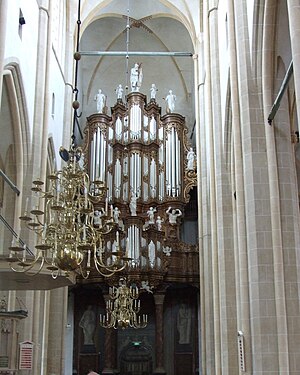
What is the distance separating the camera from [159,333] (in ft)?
76.0

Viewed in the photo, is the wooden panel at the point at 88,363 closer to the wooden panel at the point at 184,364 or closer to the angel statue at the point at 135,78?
the wooden panel at the point at 184,364

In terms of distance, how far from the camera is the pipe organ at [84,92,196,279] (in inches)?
908

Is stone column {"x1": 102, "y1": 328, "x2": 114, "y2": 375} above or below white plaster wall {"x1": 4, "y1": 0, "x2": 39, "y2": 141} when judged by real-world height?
below

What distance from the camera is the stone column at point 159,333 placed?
75.1 ft

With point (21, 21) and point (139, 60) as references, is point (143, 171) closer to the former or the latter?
point (139, 60)

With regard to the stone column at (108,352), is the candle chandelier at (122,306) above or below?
above

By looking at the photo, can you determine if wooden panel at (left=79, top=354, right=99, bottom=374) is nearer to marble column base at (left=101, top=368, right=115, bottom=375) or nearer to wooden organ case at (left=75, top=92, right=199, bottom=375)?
wooden organ case at (left=75, top=92, right=199, bottom=375)

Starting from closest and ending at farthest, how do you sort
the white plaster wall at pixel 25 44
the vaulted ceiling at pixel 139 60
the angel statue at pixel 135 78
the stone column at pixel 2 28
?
the stone column at pixel 2 28, the white plaster wall at pixel 25 44, the angel statue at pixel 135 78, the vaulted ceiling at pixel 139 60

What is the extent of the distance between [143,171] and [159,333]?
627cm

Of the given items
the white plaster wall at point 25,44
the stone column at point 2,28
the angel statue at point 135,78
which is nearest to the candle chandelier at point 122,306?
the white plaster wall at point 25,44

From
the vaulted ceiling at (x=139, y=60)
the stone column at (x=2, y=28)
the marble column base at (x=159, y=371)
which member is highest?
the vaulted ceiling at (x=139, y=60)

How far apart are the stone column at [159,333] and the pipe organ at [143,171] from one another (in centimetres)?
147

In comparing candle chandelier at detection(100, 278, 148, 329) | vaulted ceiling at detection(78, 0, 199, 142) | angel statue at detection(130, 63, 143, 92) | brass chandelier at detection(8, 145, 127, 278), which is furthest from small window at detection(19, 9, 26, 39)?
vaulted ceiling at detection(78, 0, 199, 142)

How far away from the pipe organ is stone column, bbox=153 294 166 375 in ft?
4.82
